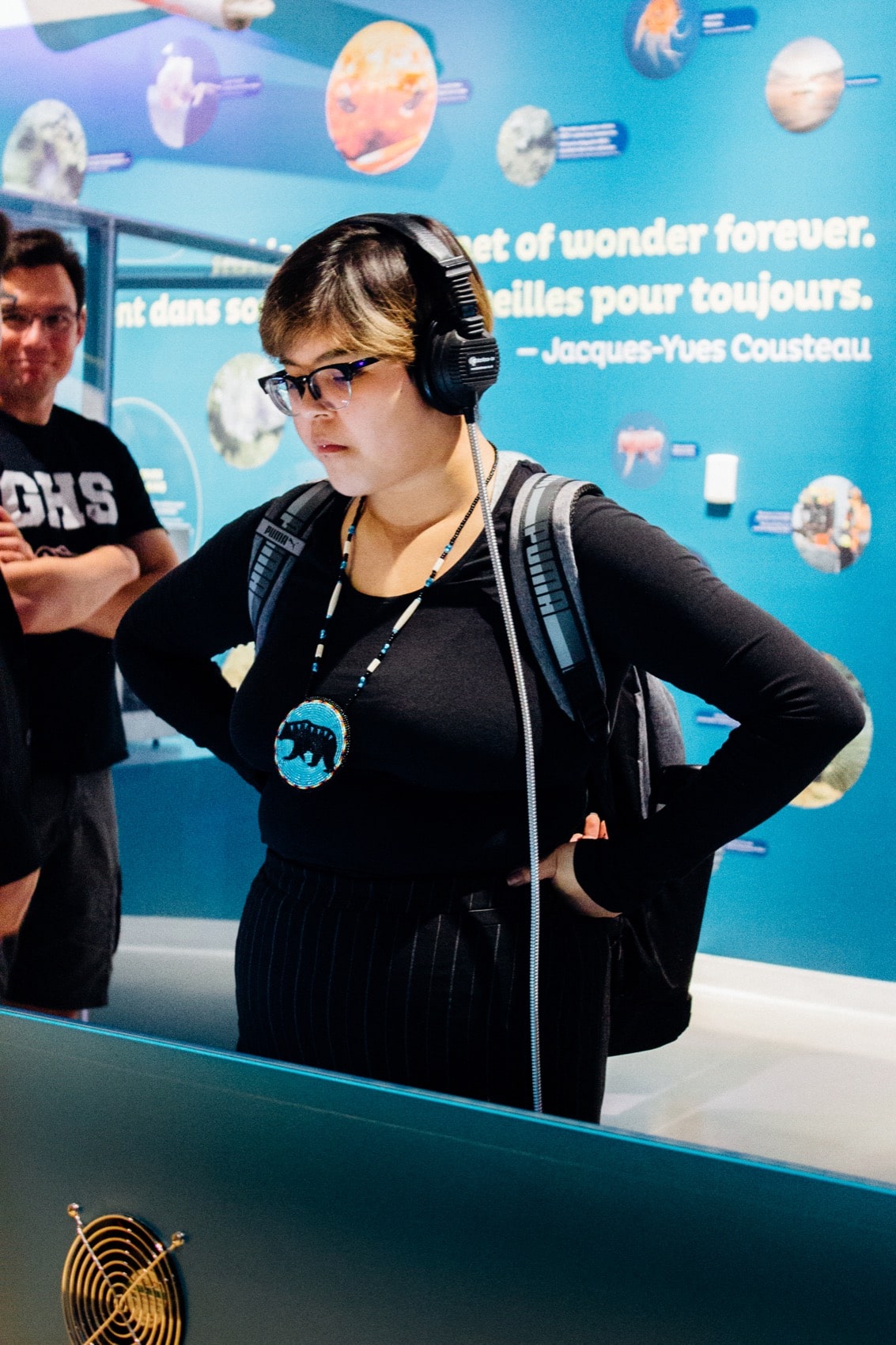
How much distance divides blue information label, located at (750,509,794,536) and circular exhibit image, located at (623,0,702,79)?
79 centimetres

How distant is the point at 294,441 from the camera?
3.04 meters

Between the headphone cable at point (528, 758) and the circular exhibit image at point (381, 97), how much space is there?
69.2 inches

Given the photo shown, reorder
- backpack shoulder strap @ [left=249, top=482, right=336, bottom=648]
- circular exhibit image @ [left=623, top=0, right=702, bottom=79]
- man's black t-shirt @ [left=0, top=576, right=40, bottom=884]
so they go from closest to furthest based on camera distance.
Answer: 1. backpack shoulder strap @ [left=249, top=482, right=336, bottom=648]
2. man's black t-shirt @ [left=0, top=576, right=40, bottom=884]
3. circular exhibit image @ [left=623, top=0, right=702, bottom=79]

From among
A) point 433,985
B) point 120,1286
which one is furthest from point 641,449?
point 120,1286

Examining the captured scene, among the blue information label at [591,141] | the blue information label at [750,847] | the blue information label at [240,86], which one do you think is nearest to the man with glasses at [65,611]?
the blue information label at [240,86]

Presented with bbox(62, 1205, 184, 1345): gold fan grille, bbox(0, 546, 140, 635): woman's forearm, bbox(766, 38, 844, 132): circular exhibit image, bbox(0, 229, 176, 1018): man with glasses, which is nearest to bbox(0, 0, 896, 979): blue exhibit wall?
bbox(766, 38, 844, 132): circular exhibit image

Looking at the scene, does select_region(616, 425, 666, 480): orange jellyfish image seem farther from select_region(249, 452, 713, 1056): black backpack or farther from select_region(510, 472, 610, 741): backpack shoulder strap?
select_region(510, 472, 610, 741): backpack shoulder strap

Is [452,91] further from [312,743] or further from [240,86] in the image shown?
[312,743]

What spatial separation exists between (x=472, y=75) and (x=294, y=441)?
848mm

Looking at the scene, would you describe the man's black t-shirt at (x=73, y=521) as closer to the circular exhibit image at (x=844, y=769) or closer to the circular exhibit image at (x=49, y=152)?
the circular exhibit image at (x=49, y=152)

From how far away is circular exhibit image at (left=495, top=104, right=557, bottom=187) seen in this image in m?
2.59

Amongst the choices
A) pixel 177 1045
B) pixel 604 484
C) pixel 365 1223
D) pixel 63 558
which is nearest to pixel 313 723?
pixel 177 1045

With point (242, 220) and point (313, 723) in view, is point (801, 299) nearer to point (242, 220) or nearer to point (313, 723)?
A: point (242, 220)

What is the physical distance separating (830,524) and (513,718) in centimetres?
144
